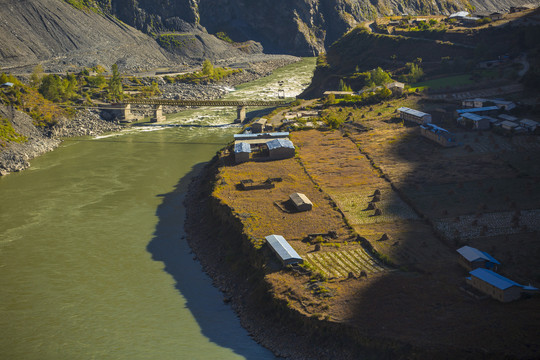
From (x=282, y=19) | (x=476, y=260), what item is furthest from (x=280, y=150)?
(x=282, y=19)

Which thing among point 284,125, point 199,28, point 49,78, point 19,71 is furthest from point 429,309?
point 199,28

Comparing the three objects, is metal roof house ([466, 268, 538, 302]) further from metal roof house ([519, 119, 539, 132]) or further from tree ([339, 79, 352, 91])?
tree ([339, 79, 352, 91])

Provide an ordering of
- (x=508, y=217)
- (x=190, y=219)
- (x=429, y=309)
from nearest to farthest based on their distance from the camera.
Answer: (x=429, y=309) < (x=508, y=217) < (x=190, y=219)

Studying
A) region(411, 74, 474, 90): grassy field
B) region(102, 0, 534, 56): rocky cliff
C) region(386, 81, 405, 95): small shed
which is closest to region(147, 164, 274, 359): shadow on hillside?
region(386, 81, 405, 95): small shed

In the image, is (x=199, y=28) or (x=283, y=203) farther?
(x=199, y=28)

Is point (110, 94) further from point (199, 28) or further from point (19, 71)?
point (199, 28)

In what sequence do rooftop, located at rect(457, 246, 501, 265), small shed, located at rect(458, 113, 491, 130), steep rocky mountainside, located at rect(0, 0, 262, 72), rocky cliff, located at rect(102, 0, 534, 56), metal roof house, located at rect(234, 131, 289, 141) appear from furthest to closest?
1. rocky cliff, located at rect(102, 0, 534, 56)
2. steep rocky mountainside, located at rect(0, 0, 262, 72)
3. metal roof house, located at rect(234, 131, 289, 141)
4. small shed, located at rect(458, 113, 491, 130)
5. rooftop, located at rect(457, 246, 501, 265)
